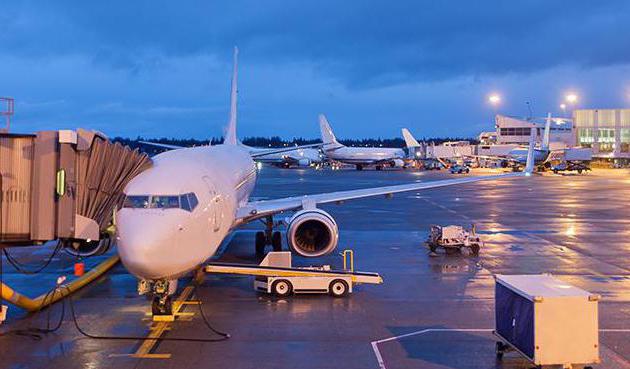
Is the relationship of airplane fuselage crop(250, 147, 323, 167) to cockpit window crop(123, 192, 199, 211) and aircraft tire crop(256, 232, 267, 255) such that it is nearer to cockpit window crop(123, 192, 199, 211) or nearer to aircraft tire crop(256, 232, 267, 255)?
aircraft tire crop(256, 232, 267, 255)

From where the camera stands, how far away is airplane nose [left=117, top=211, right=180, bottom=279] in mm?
12852

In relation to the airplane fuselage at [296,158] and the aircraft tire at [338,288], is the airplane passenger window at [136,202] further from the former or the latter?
the airplane fuselage at [296,158]

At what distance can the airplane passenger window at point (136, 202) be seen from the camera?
13852 millimetres

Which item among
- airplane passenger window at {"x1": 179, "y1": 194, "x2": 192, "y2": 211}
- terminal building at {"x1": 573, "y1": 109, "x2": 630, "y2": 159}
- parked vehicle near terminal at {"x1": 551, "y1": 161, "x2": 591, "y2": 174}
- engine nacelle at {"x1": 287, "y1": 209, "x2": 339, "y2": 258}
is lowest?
engine nacelle at {"x1": 287, "y1": 209, "x2": 339, "y2": 258}

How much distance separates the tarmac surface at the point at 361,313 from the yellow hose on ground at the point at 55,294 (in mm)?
293

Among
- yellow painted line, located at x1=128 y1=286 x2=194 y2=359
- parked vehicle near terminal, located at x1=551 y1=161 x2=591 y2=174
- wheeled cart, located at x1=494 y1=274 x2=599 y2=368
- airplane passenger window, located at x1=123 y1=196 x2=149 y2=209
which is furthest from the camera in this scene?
parked vehicle near terminal, located at x1=551 y1=161 x2=591 y2=174

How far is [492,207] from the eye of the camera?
45562mm

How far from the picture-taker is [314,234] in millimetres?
21078

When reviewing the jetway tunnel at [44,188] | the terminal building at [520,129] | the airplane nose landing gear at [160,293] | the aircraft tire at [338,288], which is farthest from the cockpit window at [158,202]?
the terminal building at [520,129]

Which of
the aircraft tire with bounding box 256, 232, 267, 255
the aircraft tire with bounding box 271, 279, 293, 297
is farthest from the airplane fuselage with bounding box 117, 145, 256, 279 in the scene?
the aircraft tire with bounding box 256, 232, 267, 255

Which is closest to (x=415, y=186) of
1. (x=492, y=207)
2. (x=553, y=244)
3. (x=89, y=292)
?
(x=553, y=244)

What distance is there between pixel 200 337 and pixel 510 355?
610 cm

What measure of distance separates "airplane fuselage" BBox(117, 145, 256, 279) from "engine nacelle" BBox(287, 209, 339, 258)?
10.6 feet

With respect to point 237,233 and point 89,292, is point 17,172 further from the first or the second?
point 237,233
